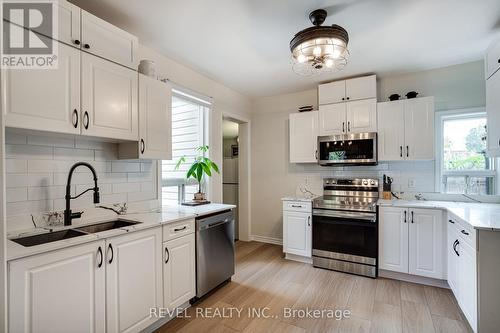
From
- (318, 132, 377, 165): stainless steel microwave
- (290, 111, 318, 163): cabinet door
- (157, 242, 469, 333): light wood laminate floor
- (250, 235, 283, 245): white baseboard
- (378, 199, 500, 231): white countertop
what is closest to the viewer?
(378, 199, 500, 231): white countertop

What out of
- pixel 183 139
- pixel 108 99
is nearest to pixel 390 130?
pixel 183 139

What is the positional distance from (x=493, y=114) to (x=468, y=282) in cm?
159

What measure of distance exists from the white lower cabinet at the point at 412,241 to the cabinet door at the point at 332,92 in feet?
5.51

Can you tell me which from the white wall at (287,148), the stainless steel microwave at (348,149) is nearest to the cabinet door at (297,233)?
the white wall at (287,148)

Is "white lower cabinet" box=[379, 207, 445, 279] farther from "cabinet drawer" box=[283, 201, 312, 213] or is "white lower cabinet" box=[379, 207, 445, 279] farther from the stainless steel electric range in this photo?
"cabinet drawer" box=[283, 201, 312, 213]

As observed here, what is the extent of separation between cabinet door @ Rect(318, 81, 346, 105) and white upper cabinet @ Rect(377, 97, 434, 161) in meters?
0.54

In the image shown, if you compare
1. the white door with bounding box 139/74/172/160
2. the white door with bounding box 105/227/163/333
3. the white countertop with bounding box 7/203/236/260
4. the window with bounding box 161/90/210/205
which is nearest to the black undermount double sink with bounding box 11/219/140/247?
the white countertop with bounding box 7/203/236/260

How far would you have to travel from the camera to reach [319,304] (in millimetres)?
2422

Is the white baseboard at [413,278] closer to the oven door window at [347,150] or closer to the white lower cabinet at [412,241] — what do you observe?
the white lower cabinet at [412,241]

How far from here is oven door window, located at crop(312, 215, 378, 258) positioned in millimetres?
3016

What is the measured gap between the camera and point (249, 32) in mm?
2354

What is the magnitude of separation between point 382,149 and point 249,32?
7.61 ft

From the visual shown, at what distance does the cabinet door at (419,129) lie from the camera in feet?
9.92

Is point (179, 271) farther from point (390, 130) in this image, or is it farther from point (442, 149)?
point (442, 149)
